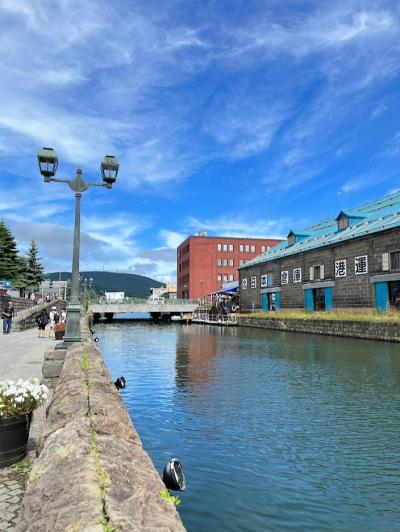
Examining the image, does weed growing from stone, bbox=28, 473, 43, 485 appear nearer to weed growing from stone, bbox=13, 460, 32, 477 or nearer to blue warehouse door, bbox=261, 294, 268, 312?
weed growing from stone, bbox=13, 460, 32, 477

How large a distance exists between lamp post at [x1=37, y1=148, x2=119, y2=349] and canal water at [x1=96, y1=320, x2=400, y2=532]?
2587 millimetres

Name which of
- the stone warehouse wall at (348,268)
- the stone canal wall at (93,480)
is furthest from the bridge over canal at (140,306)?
the stone canal wall at (93,480)

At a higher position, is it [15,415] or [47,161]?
[47,161]

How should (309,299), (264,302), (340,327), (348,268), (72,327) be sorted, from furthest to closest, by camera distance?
(264,302), (309,299), (348,268), (340,327), (72,327)

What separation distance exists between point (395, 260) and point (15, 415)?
114 ft

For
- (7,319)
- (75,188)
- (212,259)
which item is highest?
(212,259)

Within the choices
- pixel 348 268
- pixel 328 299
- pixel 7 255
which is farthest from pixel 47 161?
pixel 7 255

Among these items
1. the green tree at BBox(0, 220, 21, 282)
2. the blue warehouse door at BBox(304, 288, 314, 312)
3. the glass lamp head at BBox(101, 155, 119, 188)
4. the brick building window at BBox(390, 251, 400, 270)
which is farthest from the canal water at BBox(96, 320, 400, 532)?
the green tree at BBox(0, 220, 21, 282)

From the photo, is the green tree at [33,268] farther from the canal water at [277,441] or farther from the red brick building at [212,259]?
the canal water at [277,441]

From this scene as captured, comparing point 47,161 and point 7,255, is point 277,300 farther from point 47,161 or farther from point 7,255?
point 47,161

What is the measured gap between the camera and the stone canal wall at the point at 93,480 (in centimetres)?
240

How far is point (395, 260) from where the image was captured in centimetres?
3494

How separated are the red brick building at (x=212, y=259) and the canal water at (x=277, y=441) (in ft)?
270

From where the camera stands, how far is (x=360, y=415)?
10281mm
